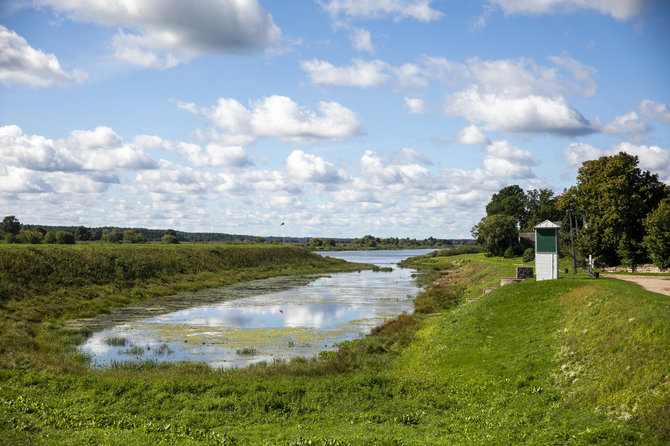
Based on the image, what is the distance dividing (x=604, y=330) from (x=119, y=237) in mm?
150009

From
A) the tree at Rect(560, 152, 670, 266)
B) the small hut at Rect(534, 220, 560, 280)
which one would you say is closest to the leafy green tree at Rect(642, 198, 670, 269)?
the tree at Rect(560, 152, 670, 266)

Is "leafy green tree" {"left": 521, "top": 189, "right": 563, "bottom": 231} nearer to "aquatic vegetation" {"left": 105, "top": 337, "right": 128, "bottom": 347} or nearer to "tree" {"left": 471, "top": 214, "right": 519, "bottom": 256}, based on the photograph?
"tree" {"left": 471, "top": 214, "right": 519, "bottom": 256}

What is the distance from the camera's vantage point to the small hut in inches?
1194

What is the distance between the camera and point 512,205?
125 m

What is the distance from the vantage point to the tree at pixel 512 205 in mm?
124625

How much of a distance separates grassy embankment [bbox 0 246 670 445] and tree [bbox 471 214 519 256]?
7628cm

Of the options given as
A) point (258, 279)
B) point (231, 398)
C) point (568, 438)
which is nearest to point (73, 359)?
point (231, 398)

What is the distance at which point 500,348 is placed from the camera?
21016 mm

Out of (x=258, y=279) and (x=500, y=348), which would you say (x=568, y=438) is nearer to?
(x=500, y=348)

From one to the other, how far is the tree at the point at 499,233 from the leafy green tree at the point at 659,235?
57.6 meters

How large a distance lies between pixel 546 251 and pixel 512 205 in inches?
3946

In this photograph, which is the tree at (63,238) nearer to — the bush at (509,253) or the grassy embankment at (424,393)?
the bush at (509,253)

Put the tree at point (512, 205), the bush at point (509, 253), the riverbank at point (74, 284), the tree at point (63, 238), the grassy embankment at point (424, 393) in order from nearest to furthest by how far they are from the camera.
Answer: the grassy embankment at point (424, 393)
the riverbank at point (74, 284)
the bush at point (509, 253)
the tree at point (63, 238)
the tree at point (512, 205)

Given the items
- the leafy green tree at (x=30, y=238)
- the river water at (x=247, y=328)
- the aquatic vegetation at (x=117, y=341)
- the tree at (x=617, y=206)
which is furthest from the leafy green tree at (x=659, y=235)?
the leafy green tree at (x=30, y=238)
